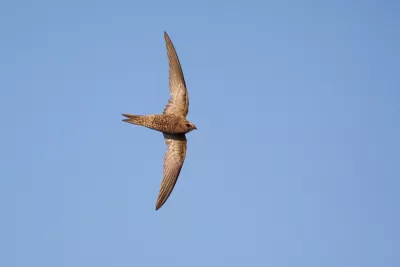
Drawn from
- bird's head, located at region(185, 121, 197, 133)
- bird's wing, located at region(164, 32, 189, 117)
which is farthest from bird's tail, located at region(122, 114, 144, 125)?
bird's head, located at region(185, 121, 197, 133)

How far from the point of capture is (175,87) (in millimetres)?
23609

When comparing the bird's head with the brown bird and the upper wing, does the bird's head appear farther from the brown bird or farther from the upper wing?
the upper wing

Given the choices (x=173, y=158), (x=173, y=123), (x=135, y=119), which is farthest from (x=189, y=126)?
(x=135, y=119)

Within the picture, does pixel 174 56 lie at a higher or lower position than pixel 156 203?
higher

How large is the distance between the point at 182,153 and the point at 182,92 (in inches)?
Result: 126

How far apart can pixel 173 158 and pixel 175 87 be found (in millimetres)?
3686

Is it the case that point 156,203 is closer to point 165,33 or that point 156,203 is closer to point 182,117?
point 182,117

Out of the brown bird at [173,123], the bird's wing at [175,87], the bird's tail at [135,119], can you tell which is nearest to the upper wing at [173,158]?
the brown bird at [173,123]

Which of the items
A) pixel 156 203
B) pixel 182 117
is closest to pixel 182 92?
pixel 182 117

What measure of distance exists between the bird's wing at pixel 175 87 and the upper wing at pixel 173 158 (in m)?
1.38

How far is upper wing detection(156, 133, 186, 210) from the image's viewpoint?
23203mm

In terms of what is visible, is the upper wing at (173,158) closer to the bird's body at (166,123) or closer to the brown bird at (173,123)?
the brown bird at (173,123)

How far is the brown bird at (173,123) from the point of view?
22812mm

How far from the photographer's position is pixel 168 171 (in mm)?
23422
